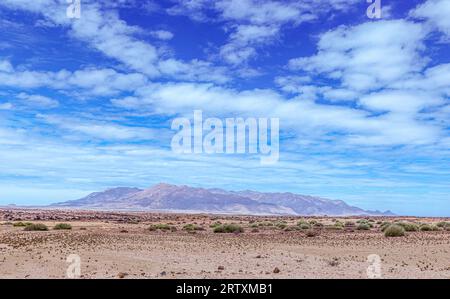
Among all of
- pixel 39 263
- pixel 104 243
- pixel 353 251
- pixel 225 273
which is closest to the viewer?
pixel 225 273

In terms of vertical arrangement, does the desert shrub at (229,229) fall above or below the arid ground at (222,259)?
below

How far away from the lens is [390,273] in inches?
714

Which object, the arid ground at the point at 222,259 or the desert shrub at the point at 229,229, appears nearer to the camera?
the arid ground at the point at 222,259

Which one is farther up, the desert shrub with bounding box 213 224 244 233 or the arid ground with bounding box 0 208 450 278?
the arid ground with bounding box 0 208 450 278

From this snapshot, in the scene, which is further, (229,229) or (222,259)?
(229,229)

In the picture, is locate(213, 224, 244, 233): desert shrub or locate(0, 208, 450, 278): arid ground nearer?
locate(0, 208, 450, 278): arid ground

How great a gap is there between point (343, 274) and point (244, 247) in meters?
10.3

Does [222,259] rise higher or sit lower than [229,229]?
higher

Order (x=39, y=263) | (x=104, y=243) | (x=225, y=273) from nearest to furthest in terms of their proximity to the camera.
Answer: (x=225, y=273)
(x=39, y=263)
(x=104, y=243)
